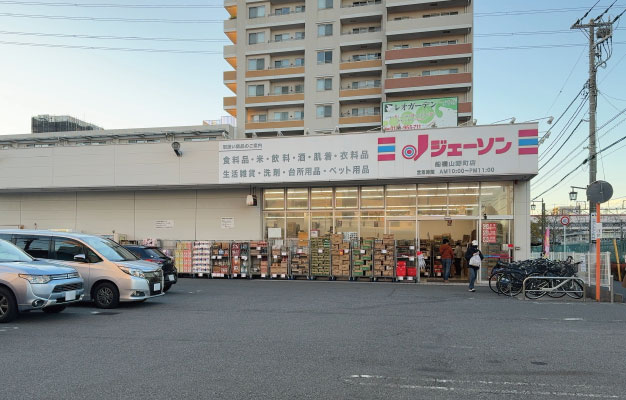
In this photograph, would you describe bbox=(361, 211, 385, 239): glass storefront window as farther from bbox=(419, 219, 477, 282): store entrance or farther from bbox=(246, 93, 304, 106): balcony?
bbox=(246, 93, 304, 106): balcony

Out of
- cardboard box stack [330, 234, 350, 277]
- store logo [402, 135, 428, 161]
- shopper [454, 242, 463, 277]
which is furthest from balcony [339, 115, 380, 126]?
cardboard box stack [330, 234, 350, 277]

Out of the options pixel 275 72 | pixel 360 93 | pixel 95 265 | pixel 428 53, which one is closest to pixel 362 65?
pixel 360 93

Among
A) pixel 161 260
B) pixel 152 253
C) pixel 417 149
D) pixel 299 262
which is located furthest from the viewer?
pixel 299 262

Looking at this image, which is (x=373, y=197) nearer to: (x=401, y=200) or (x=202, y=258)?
(x=401, y=200)

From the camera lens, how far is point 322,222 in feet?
70.2

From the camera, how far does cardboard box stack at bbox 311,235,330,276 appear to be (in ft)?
65.9

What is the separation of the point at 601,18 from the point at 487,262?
1525 cm

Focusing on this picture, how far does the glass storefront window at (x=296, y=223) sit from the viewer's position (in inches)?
851

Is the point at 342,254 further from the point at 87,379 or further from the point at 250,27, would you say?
the point at 250,27

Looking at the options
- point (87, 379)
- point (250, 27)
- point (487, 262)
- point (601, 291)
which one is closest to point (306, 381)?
point (87, 379)

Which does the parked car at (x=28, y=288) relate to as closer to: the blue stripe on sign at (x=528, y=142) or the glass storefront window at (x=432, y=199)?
the glass storefront window at (x=432, y=199)

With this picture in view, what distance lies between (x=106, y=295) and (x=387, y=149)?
11760 millimetres

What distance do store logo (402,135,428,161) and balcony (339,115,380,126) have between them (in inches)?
1401

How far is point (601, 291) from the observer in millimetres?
14109
